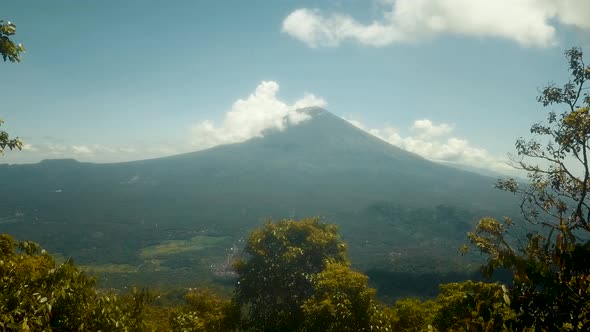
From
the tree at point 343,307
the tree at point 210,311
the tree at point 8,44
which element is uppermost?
the tree at point 8,44

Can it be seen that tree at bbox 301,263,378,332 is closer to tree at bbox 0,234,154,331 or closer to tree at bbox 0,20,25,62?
tree at bbox 0,234,154,331

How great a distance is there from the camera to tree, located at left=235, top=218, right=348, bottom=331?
773 inches

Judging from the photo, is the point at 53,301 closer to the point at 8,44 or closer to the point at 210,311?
the point at 8,44

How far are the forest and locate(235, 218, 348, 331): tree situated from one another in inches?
2.2

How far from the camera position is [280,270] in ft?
65.4

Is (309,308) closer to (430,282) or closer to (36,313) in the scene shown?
(36,313)

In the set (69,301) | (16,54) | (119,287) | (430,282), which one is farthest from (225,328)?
(119,287)

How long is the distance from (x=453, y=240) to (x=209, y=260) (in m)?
121

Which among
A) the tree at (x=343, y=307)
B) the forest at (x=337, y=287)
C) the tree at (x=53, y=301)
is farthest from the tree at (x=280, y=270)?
the tree at (x=53, y=301)

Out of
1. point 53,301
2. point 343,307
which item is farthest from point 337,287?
point 53,301

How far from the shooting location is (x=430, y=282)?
120438 millimetres

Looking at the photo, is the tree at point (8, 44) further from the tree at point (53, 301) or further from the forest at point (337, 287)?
the tree at point (53, 301)

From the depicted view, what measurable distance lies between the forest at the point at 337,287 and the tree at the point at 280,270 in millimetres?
56

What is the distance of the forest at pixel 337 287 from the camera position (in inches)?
150
